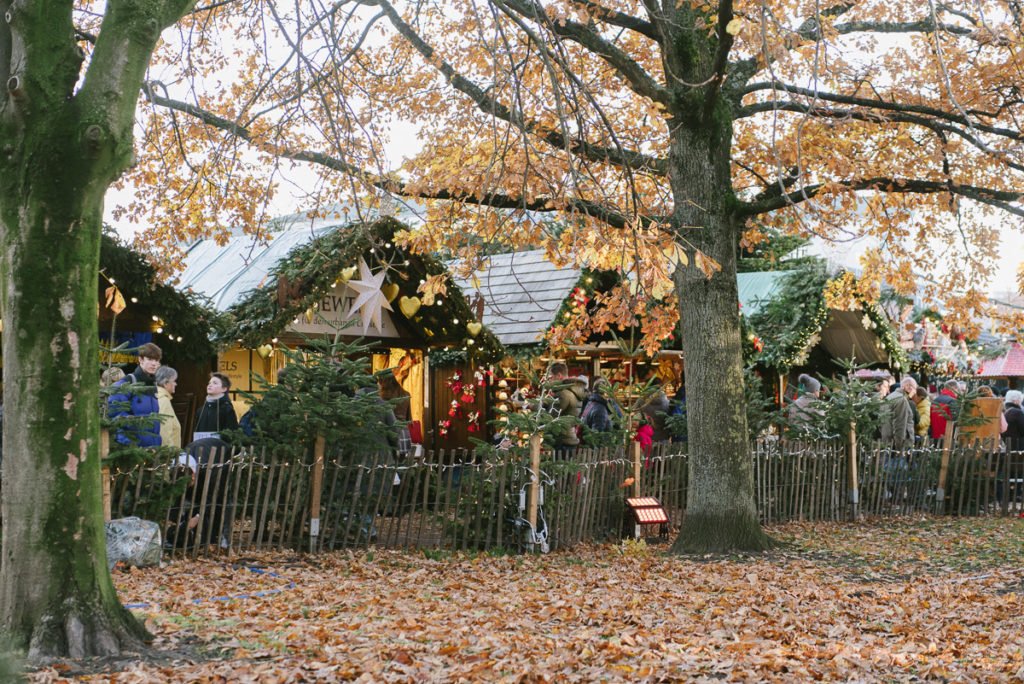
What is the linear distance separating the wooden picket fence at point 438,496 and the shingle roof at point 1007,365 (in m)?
22.1

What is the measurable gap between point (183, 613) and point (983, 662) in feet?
16.8

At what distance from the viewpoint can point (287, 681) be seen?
17.9 ft

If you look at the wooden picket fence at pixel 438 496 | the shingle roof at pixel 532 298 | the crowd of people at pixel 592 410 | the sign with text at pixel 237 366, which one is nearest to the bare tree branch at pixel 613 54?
the crowd of people at pixel 592 410

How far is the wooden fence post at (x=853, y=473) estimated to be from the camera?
14578mm

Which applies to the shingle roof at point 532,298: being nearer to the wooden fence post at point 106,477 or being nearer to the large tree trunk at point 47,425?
the wooden fence post at point 106,477

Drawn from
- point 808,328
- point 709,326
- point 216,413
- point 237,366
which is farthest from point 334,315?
point 808,328

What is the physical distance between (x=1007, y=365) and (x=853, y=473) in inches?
882

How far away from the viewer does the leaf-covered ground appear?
579cm

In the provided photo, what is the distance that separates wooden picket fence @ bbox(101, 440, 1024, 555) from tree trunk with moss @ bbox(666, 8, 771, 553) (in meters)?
1.19

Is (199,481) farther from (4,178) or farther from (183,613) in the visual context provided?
(4,178)

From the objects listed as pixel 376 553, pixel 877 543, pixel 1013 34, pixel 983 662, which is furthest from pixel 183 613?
pixel 1013 34

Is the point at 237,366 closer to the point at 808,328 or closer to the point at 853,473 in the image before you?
the point at 853,473

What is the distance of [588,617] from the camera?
7.52 metres

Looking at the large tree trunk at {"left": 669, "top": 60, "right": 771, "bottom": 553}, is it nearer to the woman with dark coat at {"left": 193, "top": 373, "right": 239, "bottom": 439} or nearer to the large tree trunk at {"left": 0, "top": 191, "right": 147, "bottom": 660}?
the woman with dark coat at {"left": 193, "top": 373, "right": 239, "bottom": 439}
